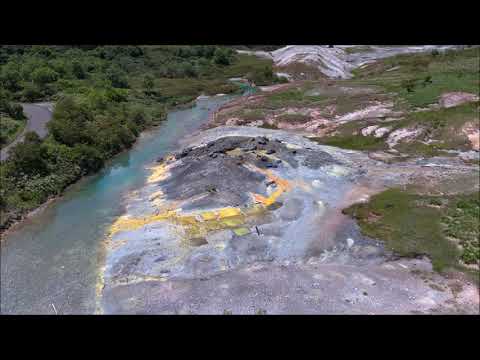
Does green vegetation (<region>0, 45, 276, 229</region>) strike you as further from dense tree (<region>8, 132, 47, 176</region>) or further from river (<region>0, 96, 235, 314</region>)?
river (<region>0, 96, 235, 314</region>)

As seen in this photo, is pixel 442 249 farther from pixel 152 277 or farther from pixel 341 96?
pixel 341 96

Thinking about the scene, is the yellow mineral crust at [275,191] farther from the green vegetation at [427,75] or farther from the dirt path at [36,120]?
the green vegetation at [427,75]

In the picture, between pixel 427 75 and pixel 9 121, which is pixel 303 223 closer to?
pixel 9 121

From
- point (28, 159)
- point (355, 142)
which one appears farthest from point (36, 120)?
point (355, 142)

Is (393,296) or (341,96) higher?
(341,96)

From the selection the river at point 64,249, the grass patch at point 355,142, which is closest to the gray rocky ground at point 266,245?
the river at point 64,249

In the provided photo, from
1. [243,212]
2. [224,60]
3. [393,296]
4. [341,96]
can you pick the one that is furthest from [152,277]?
[224,60]

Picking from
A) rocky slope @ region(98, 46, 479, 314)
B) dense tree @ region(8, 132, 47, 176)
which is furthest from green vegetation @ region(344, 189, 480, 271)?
dense tree @ region(8, 132, 47, 176)
